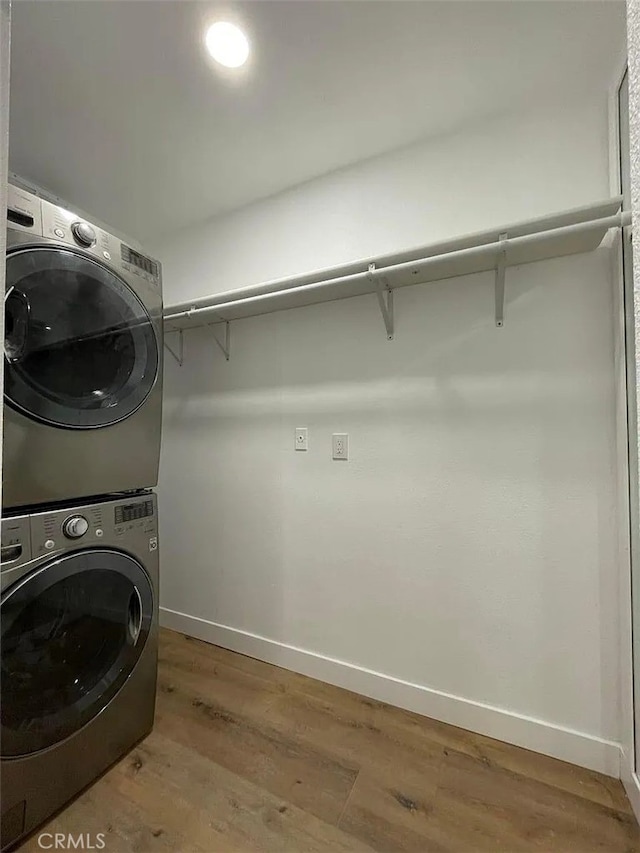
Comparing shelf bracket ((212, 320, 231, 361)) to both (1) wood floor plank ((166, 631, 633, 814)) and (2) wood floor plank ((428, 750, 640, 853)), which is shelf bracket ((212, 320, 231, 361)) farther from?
(2) wood floor plank ((428, 750, 640, 853))

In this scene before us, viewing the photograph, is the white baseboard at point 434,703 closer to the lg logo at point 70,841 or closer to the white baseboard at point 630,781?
the white baseboard at point 630,781

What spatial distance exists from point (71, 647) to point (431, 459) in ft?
4.65

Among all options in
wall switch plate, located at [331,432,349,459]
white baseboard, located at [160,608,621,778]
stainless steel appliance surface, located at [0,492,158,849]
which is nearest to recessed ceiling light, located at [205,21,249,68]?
wall switch plate, located at [331,432,349,459]

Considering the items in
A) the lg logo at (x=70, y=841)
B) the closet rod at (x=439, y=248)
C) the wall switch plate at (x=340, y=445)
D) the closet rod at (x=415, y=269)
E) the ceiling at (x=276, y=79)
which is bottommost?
the lg logo at (x=70, y=841)

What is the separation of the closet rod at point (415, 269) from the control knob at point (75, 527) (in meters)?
1.07

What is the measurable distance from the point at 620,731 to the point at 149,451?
6.27 ft

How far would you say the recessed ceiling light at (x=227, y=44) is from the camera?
1.18 meters

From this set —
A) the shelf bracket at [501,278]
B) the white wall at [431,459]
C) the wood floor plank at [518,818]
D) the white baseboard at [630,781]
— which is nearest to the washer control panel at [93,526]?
the white wall at [431,459]

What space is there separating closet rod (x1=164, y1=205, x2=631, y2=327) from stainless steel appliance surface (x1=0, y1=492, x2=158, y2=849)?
0.94 meters

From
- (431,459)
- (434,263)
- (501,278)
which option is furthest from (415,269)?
(431,459)

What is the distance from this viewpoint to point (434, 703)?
1.54 meters

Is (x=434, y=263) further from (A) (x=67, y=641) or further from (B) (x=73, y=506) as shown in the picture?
(A) (x=67, y=641)

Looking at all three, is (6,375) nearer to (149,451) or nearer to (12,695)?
(149,451)

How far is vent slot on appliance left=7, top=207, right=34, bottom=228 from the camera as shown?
103 cm
